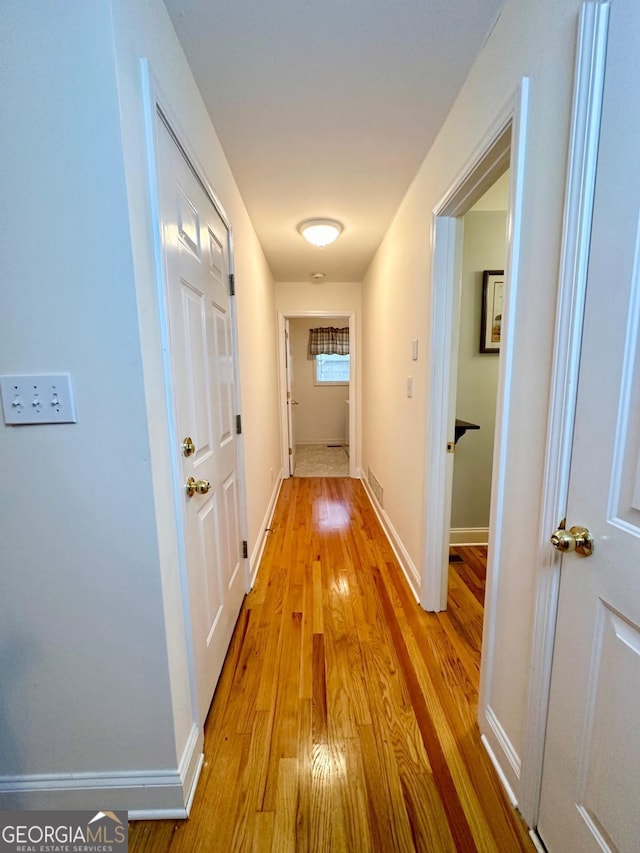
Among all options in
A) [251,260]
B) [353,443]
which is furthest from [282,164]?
[353,443]

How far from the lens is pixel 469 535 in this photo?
Result: 2.45 meters

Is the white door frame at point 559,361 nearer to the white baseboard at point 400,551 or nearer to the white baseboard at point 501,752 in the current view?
the white baseboard at point 501,752

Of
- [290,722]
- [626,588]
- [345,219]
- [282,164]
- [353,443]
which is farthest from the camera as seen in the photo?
[353,443]

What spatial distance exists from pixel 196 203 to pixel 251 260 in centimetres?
118

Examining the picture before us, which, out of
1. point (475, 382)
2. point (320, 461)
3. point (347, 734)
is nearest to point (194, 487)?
point (347, 734)

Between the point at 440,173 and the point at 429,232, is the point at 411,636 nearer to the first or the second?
the point at 429,232

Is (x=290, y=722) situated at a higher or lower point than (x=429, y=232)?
lower

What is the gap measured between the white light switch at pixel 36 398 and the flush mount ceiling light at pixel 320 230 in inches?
82.2

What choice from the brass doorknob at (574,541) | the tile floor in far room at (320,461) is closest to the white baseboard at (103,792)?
the brass doorknob at (574,541)

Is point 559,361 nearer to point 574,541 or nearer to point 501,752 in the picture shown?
point 574,541

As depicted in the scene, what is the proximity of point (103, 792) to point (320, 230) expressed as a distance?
113 inches

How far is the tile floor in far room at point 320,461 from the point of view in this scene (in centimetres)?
443

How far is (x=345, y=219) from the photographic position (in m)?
2.34

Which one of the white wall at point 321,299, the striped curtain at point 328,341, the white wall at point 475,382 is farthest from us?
the striped curtain at point 328,341
